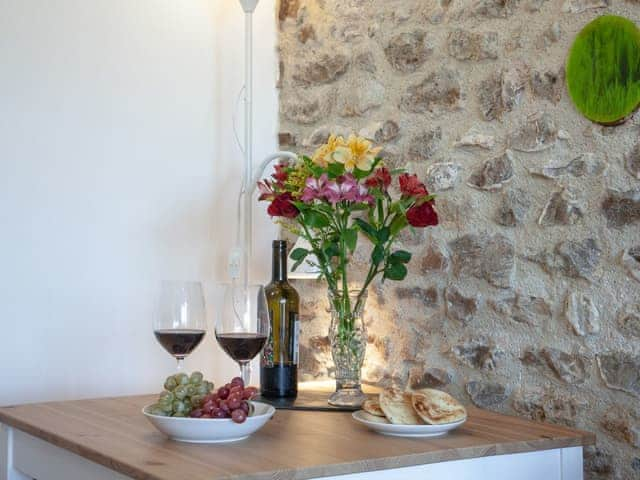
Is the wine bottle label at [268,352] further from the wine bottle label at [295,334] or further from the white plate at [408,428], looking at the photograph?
the white plate at [408,428]

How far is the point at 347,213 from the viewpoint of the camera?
6.34 feet

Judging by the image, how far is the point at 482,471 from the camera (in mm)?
1553

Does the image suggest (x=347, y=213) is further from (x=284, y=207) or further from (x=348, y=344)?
(x=348, y=344)

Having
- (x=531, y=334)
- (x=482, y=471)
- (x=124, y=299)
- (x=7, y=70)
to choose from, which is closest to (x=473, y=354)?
(x=531, y=334)

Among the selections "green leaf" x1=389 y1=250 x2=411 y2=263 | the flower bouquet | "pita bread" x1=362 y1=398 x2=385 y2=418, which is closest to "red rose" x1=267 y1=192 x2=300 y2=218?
the flower bouquet

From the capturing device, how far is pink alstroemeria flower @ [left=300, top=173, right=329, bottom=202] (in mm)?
1890

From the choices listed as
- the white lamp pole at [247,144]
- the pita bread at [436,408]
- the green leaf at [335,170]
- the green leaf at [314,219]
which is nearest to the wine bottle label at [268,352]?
the green leaf at [314,219]

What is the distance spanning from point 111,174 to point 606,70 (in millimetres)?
1299

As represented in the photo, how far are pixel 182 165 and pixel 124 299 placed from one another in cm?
41

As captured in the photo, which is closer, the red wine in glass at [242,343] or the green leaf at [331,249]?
the red wine in glass at [242,343]

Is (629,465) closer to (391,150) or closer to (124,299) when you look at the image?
(391,150)

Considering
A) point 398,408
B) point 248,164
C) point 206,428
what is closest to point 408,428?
point 398,408

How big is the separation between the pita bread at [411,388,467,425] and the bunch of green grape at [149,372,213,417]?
14.4 inches

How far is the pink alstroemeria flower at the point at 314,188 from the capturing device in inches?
74.4
